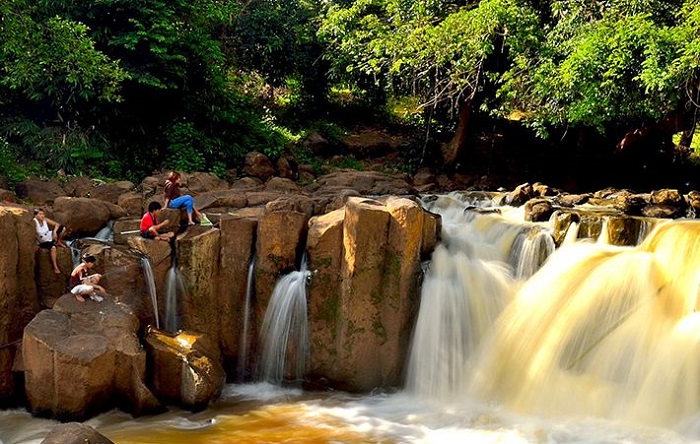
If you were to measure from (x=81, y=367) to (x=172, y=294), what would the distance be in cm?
221

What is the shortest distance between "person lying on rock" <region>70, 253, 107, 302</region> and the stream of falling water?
173 centimetres

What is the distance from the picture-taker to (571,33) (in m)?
14.1

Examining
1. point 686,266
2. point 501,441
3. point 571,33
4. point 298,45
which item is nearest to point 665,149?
point 571,33

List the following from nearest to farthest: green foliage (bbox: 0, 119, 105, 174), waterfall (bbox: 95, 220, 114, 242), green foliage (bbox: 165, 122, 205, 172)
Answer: waterfall (bbox: 95, 220, 114, 242) < green foliage (bbox: 0, 119, 105, 174) < green foliage (bbox: 165, 122, 205, 172)

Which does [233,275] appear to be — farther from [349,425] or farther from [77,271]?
[349,425]

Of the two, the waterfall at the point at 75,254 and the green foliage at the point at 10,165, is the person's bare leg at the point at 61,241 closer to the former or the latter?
the waterfall at the point at 75,254

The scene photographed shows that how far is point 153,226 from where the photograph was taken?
10.1 meters

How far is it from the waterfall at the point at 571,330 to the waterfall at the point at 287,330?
1.75m

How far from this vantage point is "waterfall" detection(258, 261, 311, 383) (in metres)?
9.89

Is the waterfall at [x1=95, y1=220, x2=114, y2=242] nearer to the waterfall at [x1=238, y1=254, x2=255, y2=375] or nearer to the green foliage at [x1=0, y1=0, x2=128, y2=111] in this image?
the waterfall at [x1=238, y1=254, x2=255, y2=375]

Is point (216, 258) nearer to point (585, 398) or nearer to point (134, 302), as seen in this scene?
point (134, 302)

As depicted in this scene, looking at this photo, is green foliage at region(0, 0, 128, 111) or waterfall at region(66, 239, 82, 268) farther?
green foliage at region(0, 0, 128, 111)

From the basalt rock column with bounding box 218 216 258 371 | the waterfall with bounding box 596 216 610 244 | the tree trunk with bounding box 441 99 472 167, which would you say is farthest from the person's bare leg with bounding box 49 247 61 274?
the tree trunk with bounding box 441 99 472 167

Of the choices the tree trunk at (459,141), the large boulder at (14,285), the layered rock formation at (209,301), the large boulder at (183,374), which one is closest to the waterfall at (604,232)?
the layered rock formation at (209,301)
